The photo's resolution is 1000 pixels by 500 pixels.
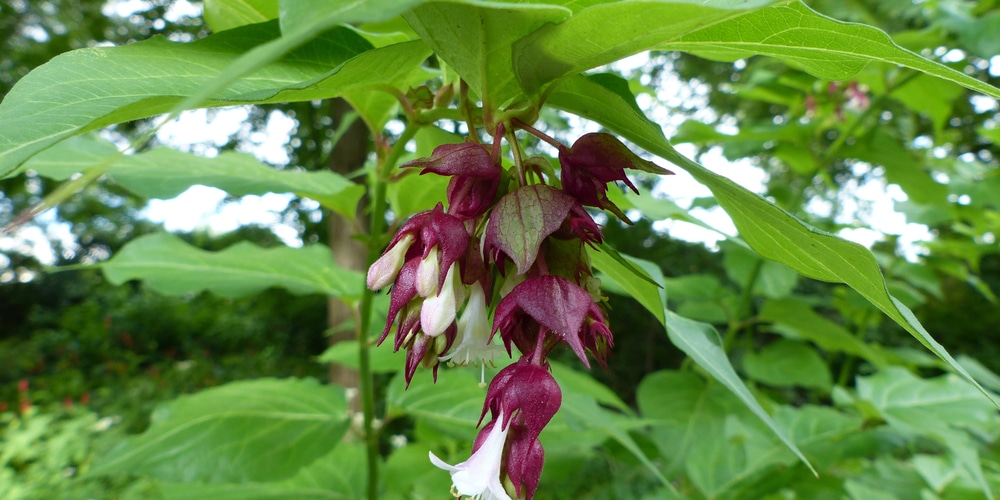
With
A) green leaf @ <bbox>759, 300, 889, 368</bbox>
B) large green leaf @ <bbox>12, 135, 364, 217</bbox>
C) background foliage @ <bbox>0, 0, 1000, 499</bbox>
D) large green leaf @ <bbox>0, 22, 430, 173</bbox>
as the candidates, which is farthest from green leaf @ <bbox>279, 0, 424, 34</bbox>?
green leaf @ <bbox>759, 300, 889, 368</bbox>

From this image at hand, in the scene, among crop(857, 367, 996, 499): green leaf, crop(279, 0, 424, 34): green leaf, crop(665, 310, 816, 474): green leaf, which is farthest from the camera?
crop(857, 367, 996, 499): green leaf

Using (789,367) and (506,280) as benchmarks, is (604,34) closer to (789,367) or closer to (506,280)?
(506,280)

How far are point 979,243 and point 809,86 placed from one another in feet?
3.69

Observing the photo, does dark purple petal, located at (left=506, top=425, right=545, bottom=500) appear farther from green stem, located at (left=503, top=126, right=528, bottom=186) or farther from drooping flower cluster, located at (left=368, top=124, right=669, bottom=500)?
green stem, located at (left=503, top=126, right=528, bottom=186)

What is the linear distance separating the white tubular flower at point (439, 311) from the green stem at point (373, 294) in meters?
0.27

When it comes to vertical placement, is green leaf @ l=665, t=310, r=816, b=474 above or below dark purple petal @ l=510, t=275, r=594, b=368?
below

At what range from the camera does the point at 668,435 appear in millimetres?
1447

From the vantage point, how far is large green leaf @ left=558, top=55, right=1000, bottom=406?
34 cm

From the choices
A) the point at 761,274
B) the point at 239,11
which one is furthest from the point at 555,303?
the point at 761,274

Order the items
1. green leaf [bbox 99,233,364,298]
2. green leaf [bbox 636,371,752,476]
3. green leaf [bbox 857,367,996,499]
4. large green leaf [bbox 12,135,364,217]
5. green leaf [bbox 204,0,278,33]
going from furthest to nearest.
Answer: green leaf [bbox 636,371,752,476] < green leaf [bbox 857,367,996,499] < green leaf [bbox 99,233,364,298] < large green leaf [bbox 12,135,364,217] < green leaf [bbox 204,0,278,33]

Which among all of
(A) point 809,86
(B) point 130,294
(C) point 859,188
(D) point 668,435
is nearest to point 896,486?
(D) point 668,435

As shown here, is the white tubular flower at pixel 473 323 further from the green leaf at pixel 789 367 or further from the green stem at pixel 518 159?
the green leaf at pixel 789 367

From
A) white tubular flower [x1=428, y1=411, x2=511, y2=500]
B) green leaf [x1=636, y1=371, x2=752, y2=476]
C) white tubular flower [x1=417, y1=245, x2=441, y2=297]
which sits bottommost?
green leaf [x1=636, y1=371, x2=752, y2=476]

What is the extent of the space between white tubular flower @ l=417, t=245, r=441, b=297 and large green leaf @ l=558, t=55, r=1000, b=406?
0.16 metres
